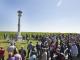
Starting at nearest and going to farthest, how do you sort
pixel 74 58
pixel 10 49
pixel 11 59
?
pixel 11 59 → pixel 10 49 → pixel 74 58

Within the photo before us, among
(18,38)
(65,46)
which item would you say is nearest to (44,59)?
(65,46)

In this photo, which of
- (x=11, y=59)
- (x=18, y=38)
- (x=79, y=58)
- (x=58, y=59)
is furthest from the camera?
(x=18, y=38)

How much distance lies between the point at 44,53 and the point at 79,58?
26.1 feet

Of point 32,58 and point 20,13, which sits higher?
point 20,13

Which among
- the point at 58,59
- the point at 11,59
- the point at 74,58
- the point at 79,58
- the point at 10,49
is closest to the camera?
the point at 11,59

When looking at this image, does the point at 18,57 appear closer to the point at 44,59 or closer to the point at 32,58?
the point at 32,58

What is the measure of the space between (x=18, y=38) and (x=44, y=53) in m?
34.1

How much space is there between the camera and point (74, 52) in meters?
17.1

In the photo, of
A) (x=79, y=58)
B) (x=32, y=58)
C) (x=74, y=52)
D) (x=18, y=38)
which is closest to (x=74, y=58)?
(x=74, y=52)

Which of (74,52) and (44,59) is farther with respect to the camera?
(74,52)

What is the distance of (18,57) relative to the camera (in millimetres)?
12008

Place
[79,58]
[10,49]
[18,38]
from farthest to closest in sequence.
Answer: [18,38], [79,58], [10,49]

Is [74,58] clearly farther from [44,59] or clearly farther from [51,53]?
[44,59]

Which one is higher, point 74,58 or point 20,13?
point 20,13
